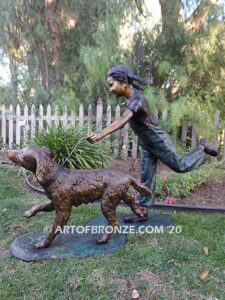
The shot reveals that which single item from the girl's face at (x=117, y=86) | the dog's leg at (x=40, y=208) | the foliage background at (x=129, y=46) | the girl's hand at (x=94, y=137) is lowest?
the dog's leg at (x=40, y=208)

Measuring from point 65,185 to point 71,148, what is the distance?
109 inches

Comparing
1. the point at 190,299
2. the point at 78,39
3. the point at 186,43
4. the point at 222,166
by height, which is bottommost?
the point at 190,299

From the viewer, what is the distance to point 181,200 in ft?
14.2

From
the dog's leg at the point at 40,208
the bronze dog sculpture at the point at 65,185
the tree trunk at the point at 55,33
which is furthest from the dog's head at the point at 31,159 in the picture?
the tree trunk at the point at 55,33

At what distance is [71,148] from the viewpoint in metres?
5.07

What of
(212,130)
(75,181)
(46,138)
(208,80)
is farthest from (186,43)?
(75,181)

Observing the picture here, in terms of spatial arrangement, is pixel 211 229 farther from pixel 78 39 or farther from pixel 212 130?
pixel 78 39

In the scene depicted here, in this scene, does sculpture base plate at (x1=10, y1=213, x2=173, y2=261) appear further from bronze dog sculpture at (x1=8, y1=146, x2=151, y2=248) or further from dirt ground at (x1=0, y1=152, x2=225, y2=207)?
dirt ground at (x1=0, y1=152, x2=225, y2=207)

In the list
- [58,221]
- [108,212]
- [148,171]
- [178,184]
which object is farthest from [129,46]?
[58,221]

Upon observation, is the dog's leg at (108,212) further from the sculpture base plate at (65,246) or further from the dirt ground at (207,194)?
the dirt ground at (207,194)

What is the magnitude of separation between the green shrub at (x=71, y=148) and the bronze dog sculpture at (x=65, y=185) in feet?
7.06

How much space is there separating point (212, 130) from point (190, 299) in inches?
209

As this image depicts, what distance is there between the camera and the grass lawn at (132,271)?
6.48ft

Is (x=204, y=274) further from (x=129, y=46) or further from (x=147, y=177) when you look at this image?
(x=129, y=46)
